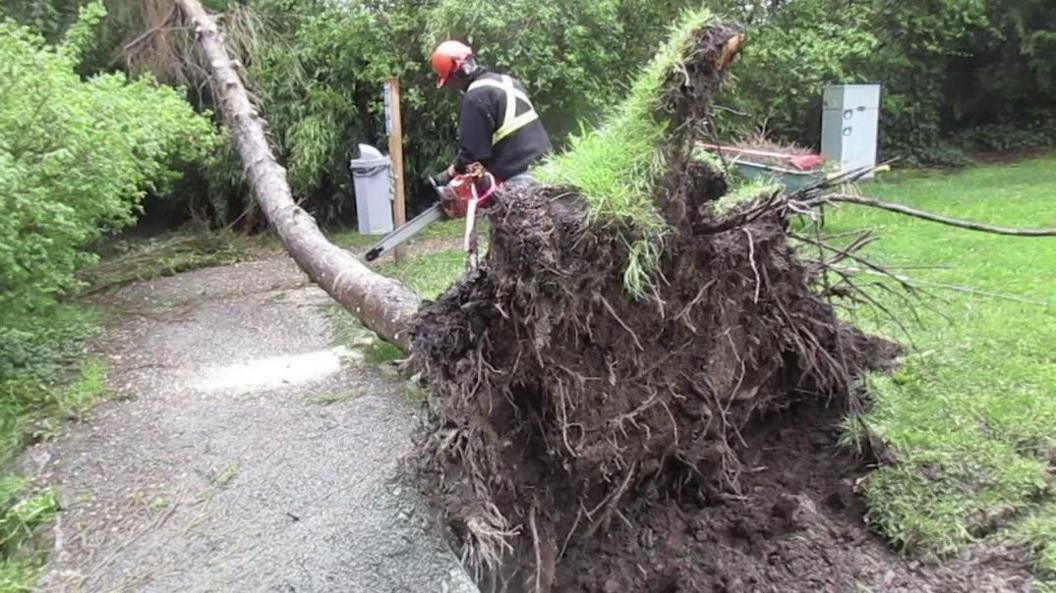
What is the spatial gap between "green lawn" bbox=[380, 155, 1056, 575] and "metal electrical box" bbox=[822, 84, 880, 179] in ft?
17.0

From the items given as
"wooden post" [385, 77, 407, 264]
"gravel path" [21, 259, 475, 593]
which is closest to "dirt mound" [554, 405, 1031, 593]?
"gravel path" [21, 259, 475, 593]

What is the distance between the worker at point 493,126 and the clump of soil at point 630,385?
2251 mm

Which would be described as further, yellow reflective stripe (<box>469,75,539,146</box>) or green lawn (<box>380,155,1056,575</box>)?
yellow reflective stripe (<box>469,75,539,146</box>)

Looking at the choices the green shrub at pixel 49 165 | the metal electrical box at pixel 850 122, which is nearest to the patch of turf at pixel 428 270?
the green shrub at pixel 49 165

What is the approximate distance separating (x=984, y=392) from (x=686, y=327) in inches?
71.0

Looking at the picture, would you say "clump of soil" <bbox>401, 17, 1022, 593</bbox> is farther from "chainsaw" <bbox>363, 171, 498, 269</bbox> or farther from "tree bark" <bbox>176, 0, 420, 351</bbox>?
"tree bark" <bbox>176, 0, 420, 351</bbox>

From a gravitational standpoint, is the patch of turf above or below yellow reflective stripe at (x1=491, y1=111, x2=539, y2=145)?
below

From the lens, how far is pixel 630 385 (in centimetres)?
315

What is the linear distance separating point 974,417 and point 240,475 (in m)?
3.42

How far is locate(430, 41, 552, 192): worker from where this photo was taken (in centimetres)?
531

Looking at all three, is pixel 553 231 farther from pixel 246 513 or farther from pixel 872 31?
pixel 872 31

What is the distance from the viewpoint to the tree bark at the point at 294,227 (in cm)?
488

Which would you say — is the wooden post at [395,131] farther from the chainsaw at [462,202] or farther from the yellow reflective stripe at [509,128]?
the yellow reflective stripe at [509,128]

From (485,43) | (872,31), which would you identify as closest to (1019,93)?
(872,31)
